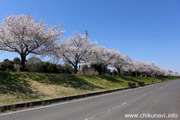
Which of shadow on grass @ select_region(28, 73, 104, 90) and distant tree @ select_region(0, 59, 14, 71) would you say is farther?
distant tree @ select_region(0, 59, 14, 71)

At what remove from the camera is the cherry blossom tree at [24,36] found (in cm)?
1584

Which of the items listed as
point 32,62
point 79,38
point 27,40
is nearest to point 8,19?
point 27,40

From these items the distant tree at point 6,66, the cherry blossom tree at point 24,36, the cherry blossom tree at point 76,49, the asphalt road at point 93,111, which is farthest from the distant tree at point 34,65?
the asphalt road at point 93,111

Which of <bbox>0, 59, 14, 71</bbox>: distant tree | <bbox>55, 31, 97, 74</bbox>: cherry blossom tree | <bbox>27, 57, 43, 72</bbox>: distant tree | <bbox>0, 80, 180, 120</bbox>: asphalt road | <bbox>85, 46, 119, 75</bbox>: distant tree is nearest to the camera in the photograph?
<bbox>0, 80, 180, 120</bbox>: asphalt road

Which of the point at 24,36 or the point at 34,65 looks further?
the point at 34,65

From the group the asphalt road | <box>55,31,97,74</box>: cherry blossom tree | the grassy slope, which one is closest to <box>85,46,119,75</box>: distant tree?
<box>55,31,97,74</box>: cherry blossom tree

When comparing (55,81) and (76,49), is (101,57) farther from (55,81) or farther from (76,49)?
(55,81)

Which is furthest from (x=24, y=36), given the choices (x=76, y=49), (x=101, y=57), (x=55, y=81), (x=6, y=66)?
(x=6, y=66)

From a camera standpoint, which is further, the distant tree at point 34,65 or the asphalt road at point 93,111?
the distant tree at point 34,65

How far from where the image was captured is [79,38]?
2952 cm

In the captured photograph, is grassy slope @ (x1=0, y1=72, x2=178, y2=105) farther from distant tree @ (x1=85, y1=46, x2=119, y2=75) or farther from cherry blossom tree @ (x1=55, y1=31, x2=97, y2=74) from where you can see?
distant tree @ (x1=85, y1=46, x2=119, y2=75)

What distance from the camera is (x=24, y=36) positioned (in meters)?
15.9

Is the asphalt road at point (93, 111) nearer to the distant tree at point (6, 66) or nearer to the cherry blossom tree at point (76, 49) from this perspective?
the cherry blossom tree at point (76, 49)

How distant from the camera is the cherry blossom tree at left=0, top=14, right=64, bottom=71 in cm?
1584
